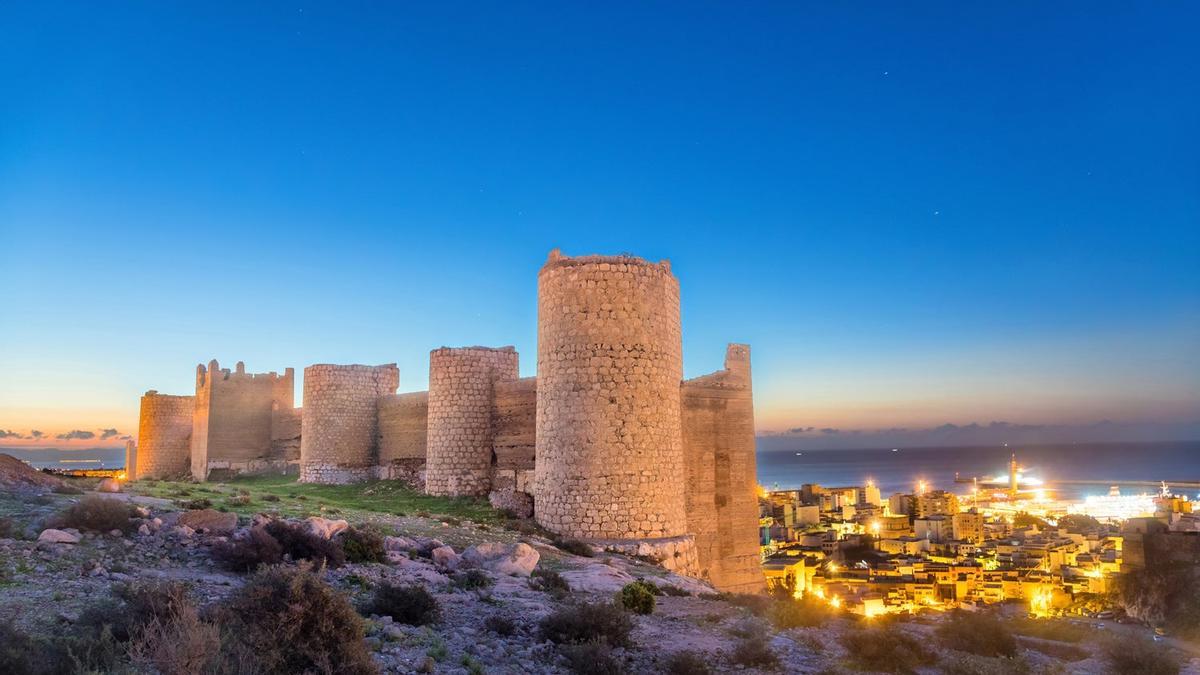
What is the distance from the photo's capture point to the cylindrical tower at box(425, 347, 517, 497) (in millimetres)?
19891

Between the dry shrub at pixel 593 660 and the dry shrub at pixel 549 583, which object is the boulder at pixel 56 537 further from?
the dry shrub at pixel 593 660

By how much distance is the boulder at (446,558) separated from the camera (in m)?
11.0

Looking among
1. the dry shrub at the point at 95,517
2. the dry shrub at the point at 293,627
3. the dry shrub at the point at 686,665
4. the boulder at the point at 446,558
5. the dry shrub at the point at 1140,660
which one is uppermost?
the dry shrub at the point at 95,517

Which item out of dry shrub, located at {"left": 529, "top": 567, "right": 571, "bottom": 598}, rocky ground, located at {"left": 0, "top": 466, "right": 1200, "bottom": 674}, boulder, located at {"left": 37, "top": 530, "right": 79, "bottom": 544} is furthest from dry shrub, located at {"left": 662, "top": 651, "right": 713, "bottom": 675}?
boulder, located at {"left": 37, "top": 530, "right": 79, "bottom": 544}

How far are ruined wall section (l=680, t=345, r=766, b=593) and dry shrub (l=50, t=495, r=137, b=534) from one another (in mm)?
10816

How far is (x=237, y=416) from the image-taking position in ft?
100

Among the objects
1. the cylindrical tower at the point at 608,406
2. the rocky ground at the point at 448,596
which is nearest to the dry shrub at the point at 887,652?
the rocky ground at the point at 448,596

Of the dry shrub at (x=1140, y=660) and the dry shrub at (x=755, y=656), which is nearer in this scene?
the dry shrub at (x=755, y=656)

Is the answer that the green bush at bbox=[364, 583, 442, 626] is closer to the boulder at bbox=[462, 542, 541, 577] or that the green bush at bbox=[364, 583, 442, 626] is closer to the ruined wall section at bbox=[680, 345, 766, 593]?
the boulder at bbox=[462, 542, 541, 577]

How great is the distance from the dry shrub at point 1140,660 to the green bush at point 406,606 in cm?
710

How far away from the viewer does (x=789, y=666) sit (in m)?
7.73

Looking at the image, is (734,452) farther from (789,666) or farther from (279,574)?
(279,574)

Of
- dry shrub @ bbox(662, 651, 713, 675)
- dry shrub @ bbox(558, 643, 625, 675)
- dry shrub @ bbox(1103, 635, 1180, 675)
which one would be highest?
dry shrub @ bbox(558, 643, 625, 675)

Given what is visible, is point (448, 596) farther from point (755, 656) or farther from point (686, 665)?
point (755, 656)
